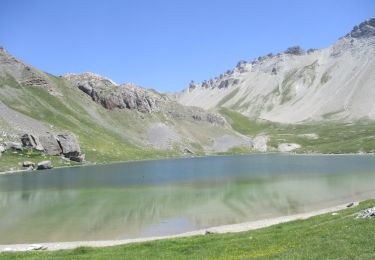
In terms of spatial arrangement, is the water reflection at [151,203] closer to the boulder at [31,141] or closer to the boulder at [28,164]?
the boulder at [28,164]

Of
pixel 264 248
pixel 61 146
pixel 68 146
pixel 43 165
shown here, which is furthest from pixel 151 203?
pixel 61 146

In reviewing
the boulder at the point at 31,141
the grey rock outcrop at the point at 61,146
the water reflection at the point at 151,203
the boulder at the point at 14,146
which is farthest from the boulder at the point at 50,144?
the water reflection at the point at 151,203

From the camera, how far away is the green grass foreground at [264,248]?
22.7m

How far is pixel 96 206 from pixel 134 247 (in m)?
32.9

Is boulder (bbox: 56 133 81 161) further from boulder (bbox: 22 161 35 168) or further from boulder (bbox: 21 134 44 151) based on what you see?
boulder (bbox: 22 161 35 168)

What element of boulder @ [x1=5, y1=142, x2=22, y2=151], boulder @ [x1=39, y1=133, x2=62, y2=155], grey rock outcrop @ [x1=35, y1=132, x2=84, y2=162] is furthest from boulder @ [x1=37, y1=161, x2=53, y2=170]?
boulder @ [x1=39, y1=133, x2=62, y2=155]

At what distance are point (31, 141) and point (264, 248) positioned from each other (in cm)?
16550

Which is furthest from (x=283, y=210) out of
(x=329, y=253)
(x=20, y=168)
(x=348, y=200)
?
(x=20, y=168)

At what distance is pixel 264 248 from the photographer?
28.1 m

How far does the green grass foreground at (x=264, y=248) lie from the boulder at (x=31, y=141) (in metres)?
151

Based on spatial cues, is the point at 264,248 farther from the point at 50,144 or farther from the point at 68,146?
the point at 50,144

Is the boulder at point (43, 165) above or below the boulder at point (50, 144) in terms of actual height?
below

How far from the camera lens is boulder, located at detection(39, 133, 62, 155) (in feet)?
604

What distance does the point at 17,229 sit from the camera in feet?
171
